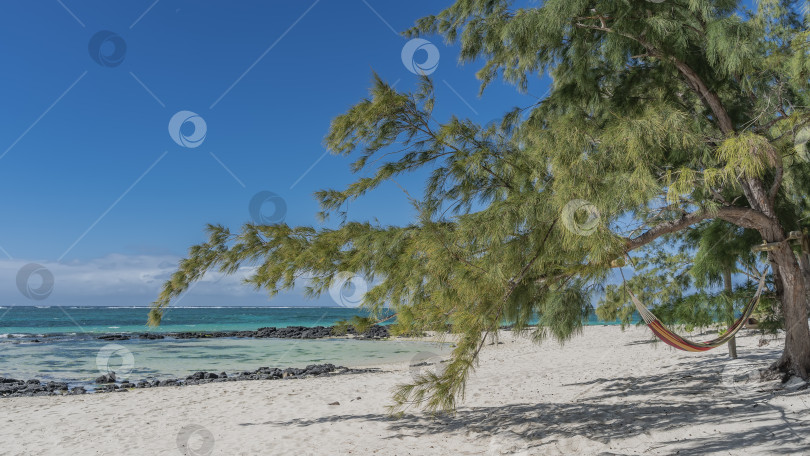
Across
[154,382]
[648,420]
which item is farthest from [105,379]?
[648,420]

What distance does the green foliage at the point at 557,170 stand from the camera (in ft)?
10.9

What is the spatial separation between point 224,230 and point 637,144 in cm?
362

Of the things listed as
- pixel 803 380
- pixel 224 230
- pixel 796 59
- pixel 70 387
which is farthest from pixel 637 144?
pixel 70 387

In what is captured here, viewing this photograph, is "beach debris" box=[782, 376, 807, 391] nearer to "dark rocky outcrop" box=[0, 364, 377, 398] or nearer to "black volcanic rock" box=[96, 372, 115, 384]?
"dark rocky outcrop" box=[0, 364, 377, 398]

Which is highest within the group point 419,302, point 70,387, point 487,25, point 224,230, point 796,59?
point 487,25

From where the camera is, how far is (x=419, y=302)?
4.01 meters

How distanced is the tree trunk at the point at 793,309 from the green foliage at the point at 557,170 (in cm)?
51

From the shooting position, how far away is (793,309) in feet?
18.2

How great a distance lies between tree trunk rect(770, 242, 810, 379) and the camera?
5.37 metres

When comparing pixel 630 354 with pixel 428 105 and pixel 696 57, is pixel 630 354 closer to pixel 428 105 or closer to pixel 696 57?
pixel 696 57

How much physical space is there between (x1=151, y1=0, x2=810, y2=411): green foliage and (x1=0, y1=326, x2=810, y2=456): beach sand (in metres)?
1.10

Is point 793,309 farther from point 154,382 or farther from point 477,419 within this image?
point 154,382

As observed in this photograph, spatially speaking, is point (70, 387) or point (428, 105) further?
point (70, 387)

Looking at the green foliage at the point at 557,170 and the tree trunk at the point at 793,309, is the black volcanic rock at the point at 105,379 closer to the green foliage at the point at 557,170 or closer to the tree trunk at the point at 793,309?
the green foliage at the point at 557,170
